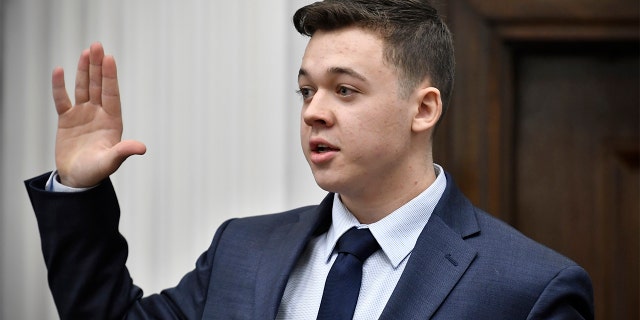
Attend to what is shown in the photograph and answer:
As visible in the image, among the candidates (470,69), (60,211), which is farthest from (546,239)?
(60,211)

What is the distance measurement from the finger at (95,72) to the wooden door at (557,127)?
1.19 metres

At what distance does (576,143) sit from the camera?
10.3 ft

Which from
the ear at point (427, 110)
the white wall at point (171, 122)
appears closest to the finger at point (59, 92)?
the ear at point (427, 110)

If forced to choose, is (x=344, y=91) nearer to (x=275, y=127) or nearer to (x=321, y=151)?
(x=321, y=151)

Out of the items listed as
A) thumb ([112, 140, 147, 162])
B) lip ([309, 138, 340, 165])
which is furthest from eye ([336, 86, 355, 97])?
thumb ([112, 140, 147, 162])

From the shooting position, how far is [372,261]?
216 cm

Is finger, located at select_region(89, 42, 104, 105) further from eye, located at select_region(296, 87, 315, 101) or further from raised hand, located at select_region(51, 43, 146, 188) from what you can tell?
eye, located at select_region(296, 87, 315, 101)

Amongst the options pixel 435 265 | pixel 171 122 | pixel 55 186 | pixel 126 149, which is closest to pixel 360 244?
pixel 435 265

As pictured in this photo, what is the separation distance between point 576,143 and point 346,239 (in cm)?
121

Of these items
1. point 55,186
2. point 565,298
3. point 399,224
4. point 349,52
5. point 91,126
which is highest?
point 349,52

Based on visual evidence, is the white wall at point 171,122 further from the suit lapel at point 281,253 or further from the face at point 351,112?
the face at point 351,112

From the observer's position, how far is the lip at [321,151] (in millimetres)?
2104

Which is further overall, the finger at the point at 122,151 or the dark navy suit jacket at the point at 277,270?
the finger at the point at 122,151

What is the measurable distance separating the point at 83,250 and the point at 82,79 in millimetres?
345
